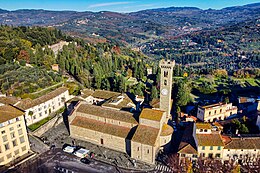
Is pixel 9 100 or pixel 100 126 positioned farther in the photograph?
pixel 9 100

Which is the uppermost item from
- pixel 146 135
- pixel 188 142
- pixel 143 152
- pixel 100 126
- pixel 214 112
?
pixel 146 135

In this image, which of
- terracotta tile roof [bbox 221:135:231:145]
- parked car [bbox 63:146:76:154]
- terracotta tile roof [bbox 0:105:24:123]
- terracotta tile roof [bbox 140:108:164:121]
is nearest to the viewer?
terracotta tile roof [bbox 0:105:24:123]

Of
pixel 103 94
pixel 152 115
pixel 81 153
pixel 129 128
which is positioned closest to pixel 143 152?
pixel 129 128

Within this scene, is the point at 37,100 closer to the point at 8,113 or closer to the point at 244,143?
the point at 8,113

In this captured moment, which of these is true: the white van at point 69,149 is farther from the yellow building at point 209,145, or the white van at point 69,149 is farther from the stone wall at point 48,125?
the yellow building at point 209,145

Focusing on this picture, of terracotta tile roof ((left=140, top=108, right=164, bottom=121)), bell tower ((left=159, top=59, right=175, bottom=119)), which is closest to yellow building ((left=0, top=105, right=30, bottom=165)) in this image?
terracotta tile roof ((left=140, top=108, right=164, bottom=121))

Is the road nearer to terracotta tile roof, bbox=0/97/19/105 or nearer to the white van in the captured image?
the white van

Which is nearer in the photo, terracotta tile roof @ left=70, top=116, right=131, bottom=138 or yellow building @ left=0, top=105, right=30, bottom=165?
yellow building @ left=0, top=105, right=30, bottom=165
